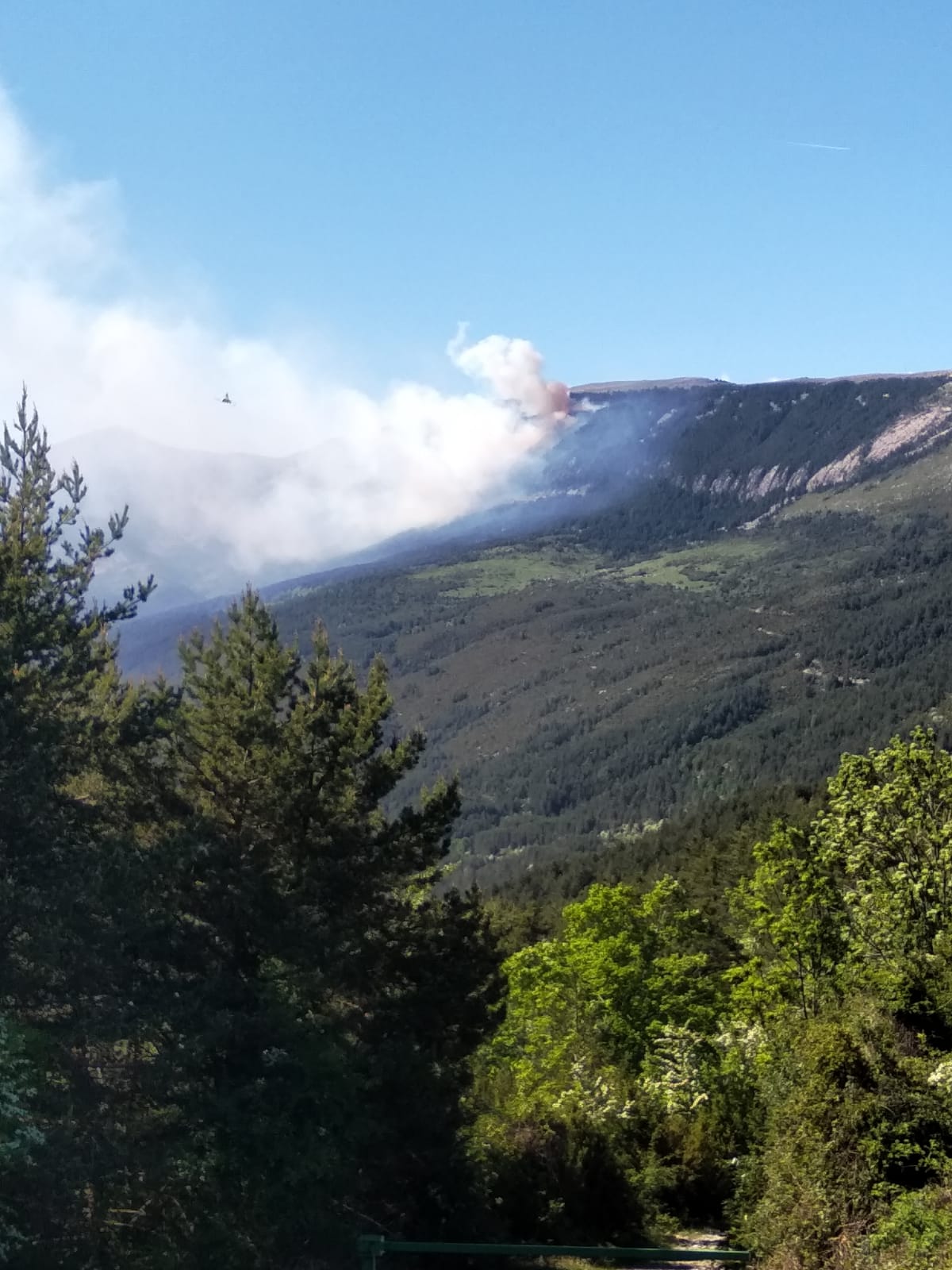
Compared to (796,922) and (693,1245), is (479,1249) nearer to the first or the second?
(693,1245)

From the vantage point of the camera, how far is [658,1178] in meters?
30.7

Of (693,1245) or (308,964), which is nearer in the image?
(308,964)

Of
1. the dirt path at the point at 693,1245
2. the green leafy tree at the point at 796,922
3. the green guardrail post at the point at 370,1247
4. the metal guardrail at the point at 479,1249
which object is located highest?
the green guardrail post at the point at 370,1247

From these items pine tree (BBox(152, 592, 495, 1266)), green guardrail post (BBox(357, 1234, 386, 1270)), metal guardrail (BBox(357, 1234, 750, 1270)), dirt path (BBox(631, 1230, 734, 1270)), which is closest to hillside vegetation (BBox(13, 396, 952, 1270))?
pine tree (BBox(152, 592, 495, 1266))

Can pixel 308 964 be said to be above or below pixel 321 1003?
above

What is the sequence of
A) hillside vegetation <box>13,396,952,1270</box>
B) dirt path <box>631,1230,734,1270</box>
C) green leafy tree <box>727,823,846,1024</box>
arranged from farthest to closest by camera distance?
green leafy tree <box>727,823,846,1024</box> → dirt path <box>631,1230,734,1270</box> → hillside vegetation <box>13,396,952,1270</box>

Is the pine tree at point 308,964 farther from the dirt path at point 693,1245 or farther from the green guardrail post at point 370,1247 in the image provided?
the green guardrail post at point 370,1247

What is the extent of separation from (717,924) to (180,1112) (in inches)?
1923

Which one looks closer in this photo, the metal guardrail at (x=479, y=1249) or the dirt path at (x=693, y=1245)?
the metal guardrail at (x=479, y=1249)

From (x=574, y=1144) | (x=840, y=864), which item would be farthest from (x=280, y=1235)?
(x=840, y=864)

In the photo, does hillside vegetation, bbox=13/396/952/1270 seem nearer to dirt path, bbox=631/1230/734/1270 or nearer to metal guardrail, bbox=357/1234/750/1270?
dirt path, bbox=631/1230/734/1270

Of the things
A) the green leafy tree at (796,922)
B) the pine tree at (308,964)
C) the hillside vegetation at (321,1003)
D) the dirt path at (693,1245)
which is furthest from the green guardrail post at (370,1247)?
the green leafy tree at (796,922)

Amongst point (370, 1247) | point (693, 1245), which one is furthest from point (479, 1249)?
point (693, 1245)

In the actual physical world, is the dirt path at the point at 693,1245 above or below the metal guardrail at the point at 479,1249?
below
